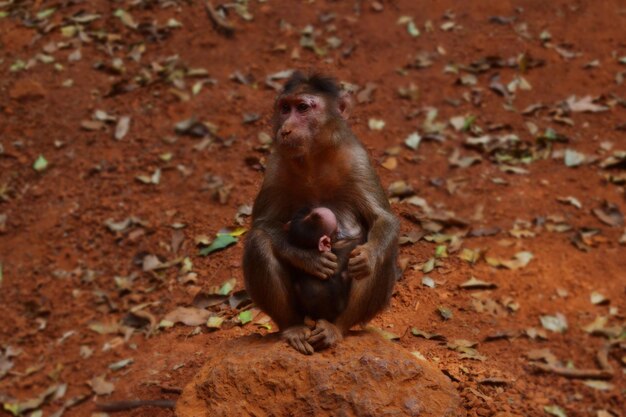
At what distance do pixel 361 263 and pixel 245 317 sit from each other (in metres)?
2.07

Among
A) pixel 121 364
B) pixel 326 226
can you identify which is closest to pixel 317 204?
pixel 326 226

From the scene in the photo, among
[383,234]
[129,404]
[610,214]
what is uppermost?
[383,234]

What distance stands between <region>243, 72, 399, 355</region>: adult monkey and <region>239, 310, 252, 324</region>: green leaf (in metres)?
1.40

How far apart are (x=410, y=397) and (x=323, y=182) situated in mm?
1651

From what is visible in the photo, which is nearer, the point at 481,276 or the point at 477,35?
the point at 481,276

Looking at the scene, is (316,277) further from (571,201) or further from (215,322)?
(571,201)

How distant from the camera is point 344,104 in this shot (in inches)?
218

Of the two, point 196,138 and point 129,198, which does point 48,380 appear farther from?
point 196,138

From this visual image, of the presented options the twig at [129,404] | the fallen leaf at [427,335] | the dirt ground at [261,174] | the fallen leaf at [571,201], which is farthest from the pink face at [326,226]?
the fallen leaf at [571,201]

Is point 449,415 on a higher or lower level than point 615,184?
higher

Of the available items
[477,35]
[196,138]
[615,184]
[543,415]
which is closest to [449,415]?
[543,415]

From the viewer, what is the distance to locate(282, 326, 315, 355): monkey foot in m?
4.68

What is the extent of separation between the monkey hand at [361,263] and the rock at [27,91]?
7.31 meters

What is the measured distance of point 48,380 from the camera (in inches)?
299
